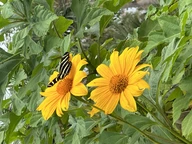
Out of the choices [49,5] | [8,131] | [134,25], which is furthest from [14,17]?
[134,25]

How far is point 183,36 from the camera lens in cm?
35

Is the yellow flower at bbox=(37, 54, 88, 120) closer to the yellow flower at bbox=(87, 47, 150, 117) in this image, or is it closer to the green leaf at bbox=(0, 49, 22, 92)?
the yellow flower at bbox=(87, 47, 150, 117)

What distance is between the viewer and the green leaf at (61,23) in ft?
1.70

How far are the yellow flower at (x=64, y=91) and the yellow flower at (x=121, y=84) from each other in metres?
0.02

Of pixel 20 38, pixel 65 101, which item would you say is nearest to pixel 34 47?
pixel 20 38

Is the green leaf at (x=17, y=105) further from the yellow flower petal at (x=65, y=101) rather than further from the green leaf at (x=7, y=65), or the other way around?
the yellow flower petal at (x=65, y=101)

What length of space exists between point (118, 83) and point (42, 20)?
0.16 metres

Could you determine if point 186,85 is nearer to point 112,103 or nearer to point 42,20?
point 112,103

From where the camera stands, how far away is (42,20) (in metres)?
0.47

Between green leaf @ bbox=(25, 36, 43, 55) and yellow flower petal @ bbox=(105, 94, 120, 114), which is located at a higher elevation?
green leaf @ bbox=(25, 36, 43, 55)

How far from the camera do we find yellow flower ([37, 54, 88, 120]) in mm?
389

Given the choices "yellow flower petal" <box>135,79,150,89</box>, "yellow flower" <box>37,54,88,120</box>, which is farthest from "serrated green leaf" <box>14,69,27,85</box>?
"yellow flower petal" <box>135,79,150,89</box>

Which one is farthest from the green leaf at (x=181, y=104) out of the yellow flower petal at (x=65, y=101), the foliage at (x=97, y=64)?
the yellow flower petal at (x=65, y=101)

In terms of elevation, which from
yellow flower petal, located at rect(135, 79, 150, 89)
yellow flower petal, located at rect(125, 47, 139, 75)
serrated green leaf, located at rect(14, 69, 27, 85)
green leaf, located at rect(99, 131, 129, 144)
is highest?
yellow flower petal, located at rect(125, 47, 139, 75)
